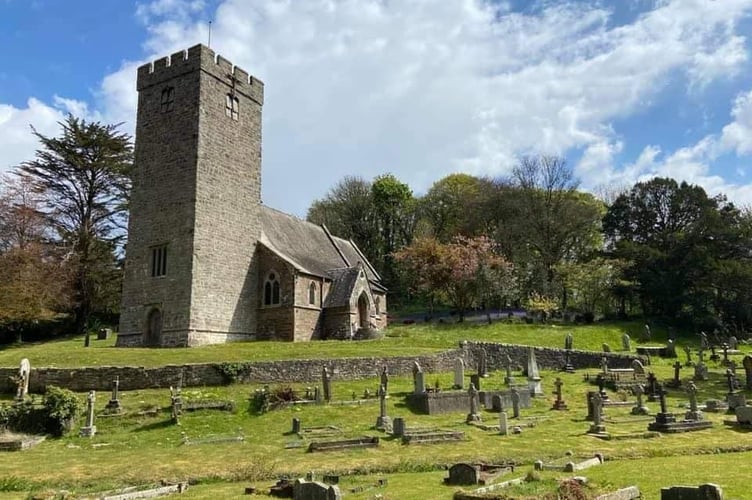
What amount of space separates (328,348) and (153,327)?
993 centimetres

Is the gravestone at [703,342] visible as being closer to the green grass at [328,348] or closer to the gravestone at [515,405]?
the green grass at [328,348]

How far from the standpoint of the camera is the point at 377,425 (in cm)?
1833

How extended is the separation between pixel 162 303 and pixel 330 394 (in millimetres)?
13514

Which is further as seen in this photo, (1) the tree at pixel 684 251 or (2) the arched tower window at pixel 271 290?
(1) the tree at pixel 684 251

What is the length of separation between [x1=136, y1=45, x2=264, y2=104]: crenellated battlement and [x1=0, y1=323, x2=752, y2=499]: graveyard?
15.3 m

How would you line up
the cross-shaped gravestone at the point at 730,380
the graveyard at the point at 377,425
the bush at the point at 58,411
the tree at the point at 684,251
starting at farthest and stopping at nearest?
1. the tree at the point at 684,251
2. the cross-shaped gravestone at the point at 730,380
3. the bush at the point at 58,411
4. the graveyard at the point at 377,425

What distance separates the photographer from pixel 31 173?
4356 cm

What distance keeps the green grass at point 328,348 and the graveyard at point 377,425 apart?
230mm

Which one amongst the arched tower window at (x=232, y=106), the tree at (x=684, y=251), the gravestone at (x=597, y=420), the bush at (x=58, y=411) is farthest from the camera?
the tree at (x=684, y=251)

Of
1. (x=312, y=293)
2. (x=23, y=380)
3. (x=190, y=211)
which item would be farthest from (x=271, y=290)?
(x=23, y=380)

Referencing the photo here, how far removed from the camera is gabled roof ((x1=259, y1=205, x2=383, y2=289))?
37.6 meters

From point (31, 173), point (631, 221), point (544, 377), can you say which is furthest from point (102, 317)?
point (631, 221)

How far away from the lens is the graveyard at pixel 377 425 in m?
11.8

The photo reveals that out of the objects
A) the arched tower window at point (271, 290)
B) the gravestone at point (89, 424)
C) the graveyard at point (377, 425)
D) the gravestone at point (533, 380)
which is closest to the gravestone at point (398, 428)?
the graveyard at point (377, 425)
